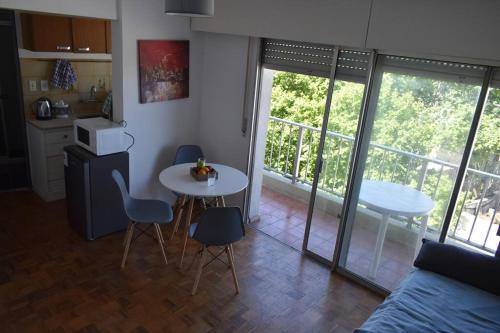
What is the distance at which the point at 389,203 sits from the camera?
131 inches

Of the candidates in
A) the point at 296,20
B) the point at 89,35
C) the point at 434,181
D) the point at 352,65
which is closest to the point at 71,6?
the point at 89,35

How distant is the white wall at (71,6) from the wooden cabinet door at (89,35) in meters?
1.12

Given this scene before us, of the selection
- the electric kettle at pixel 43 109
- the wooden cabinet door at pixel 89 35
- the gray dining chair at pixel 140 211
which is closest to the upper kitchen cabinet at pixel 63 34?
the wooden cabinet door at pixel 89 35

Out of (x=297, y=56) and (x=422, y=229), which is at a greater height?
(x=297, y=56)

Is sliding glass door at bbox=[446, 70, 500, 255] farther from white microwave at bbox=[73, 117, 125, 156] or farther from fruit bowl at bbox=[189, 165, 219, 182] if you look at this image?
white microwave at bbox=[73, 117, 125, 156]

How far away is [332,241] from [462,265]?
53.4 inches

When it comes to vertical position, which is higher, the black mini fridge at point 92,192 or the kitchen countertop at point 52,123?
the kitchen countertop at point 52,123

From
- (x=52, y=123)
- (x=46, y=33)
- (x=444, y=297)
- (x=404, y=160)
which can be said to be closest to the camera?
(x=444, y=297)

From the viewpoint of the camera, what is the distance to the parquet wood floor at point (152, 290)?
113 inches

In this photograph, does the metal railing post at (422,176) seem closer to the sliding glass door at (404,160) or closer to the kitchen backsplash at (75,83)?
the sliding glass door at (404,160)

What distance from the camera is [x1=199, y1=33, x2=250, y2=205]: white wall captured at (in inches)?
166

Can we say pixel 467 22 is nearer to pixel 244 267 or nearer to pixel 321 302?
pixel 321 302

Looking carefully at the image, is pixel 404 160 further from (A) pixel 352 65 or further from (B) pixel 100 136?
(B) pixel 100 136

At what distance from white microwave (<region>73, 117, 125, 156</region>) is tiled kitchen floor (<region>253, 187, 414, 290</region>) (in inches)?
73.3
